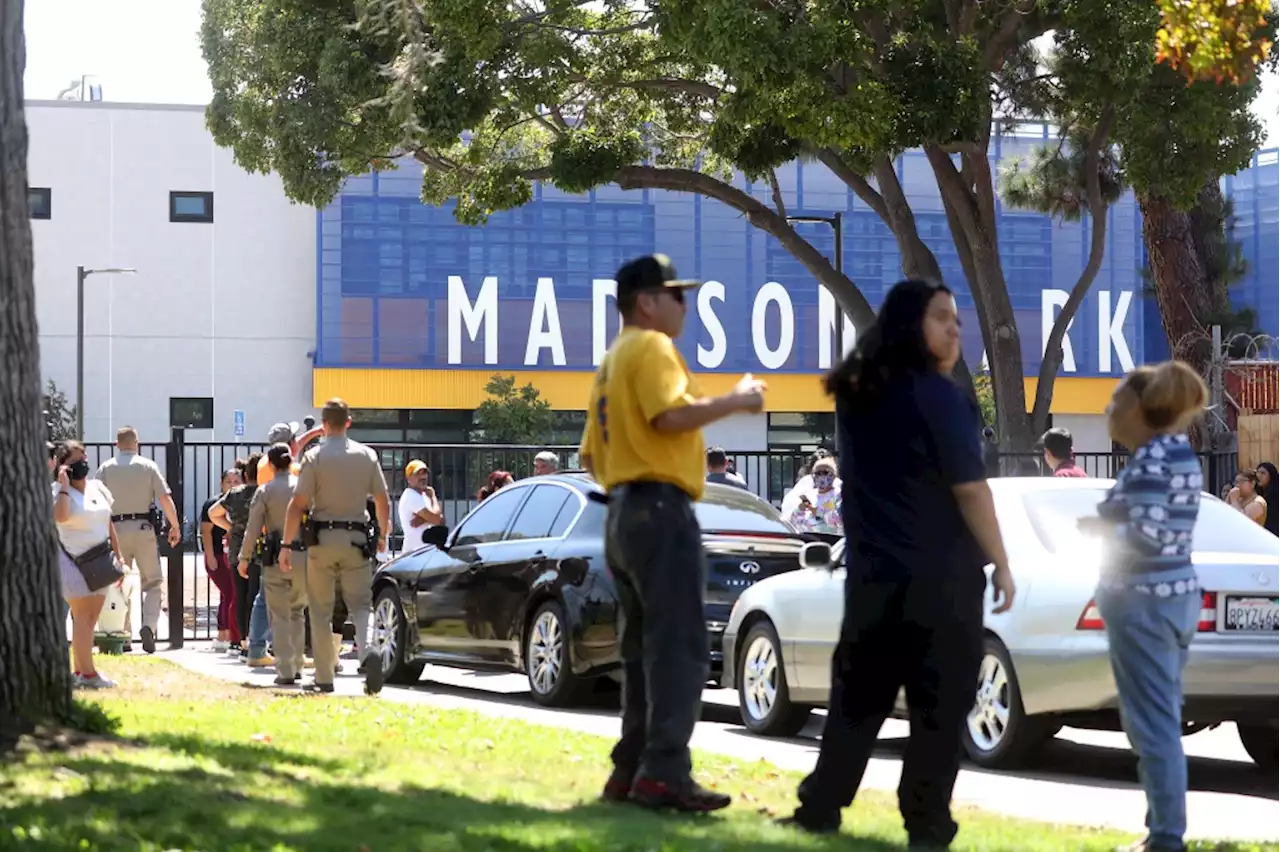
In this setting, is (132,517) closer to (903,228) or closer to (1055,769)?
(903,228)

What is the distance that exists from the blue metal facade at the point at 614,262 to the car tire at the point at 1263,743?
2026 inches

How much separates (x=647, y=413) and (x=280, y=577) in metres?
8.52

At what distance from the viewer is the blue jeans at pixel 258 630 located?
17.0m

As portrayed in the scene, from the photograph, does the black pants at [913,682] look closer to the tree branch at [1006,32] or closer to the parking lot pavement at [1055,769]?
the parking lot pavement at [1055,769]

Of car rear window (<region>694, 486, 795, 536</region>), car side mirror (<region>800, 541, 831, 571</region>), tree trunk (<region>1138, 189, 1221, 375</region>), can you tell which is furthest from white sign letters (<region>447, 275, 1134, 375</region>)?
car side mirror (<region>800, 541, 831, 571</region>)

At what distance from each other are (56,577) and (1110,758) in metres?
6.05

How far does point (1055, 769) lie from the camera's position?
36.0ft

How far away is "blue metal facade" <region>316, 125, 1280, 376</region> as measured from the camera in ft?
208

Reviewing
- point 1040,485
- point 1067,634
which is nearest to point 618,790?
point 1067,634

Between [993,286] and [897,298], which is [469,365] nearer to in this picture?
[993,286]

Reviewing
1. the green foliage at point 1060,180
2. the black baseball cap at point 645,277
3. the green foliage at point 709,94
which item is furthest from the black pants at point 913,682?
the green foliage at point 1060,180

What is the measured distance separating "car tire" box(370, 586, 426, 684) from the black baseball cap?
9.37m

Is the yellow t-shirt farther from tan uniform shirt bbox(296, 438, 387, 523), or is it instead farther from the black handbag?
the black handbag

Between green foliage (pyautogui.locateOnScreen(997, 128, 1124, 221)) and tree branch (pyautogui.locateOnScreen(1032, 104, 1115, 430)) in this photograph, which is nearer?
tree branch (pyautogui.locateOnScreen(1032, 104, 1115, 430))
